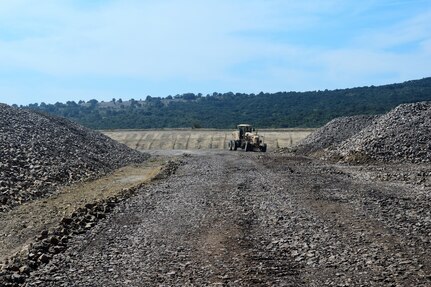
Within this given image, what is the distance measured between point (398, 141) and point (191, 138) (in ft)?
132

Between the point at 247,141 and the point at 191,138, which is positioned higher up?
the point at 247,141

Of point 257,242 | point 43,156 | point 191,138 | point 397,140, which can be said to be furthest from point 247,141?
point 257,242

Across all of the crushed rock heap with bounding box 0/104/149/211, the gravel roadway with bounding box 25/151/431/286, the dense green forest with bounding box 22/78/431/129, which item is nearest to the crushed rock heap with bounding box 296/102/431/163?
the gravel roadway with bounding box 25/151/431/286

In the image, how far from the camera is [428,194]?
16844 mm

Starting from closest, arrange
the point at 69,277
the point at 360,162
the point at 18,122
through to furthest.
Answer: the point at 69,277 → the point at 360,162 → the point at 18,122

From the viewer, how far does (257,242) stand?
10.5 m

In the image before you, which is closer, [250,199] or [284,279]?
[284,279]

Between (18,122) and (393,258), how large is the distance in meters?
28.0

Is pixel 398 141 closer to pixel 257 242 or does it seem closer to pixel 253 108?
pixel 257 242

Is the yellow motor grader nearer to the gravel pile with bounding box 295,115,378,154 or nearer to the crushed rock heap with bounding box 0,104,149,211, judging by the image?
the gravel pile with bounding box 295,115,378,154

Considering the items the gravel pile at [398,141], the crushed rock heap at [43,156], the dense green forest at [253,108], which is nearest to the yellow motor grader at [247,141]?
the crushed rock heap at [43,156]

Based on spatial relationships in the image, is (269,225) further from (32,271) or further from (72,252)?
(32,271)

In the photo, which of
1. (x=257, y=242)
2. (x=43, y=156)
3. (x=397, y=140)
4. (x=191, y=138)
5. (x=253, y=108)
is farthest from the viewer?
(x=253, y=108)

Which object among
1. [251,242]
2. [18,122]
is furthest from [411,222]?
[18,122]
